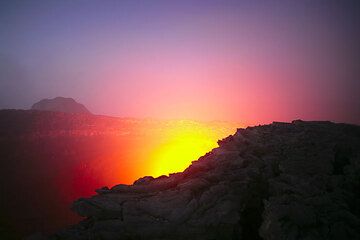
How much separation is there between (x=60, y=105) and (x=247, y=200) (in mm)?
150186

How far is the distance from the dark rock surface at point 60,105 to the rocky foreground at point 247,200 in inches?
5484

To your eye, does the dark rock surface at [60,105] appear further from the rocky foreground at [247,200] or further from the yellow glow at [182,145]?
the rocky foreground at [247,200]

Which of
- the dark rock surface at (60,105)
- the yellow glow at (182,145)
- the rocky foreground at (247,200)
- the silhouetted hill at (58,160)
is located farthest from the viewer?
the dark rock surface at (60,105)

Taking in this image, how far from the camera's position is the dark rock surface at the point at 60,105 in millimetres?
153250

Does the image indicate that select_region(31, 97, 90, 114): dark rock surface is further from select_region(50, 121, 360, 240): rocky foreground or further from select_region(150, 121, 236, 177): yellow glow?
select_region(50, 121, 360, 240): rocky foreground

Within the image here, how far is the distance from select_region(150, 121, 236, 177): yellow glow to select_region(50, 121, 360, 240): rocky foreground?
45747 mm

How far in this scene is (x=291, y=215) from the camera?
17.1 m

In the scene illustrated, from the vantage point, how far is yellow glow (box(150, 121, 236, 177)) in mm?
74250

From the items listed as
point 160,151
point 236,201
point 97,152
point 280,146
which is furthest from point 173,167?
point 236,201

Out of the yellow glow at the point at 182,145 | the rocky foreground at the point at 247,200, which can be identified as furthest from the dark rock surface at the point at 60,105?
Result: the rocky foreground at the point at 247,200

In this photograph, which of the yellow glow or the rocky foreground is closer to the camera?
the rocky foreground

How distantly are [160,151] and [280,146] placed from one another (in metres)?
55.2

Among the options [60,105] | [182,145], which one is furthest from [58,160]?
[60,105]

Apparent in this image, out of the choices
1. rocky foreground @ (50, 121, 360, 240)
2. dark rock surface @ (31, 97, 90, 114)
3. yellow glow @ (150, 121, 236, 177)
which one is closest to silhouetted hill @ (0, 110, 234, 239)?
yellow glow @ (150, 121, 236, 177)
